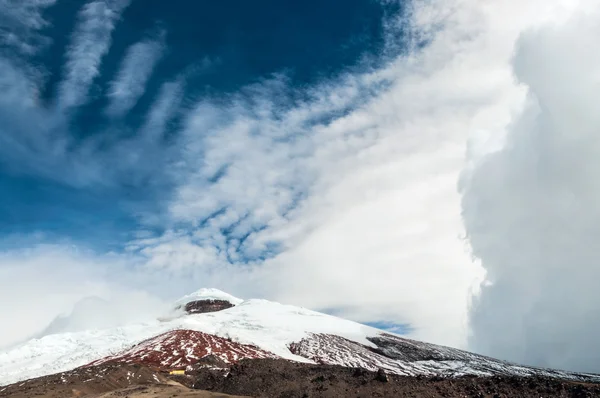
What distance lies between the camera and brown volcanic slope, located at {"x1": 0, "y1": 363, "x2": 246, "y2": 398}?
4367cm

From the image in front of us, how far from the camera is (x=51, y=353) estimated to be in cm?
9575

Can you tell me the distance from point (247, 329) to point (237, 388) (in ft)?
224

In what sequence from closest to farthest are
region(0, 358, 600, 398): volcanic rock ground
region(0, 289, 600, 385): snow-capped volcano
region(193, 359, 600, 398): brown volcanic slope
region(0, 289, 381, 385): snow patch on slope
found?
region(193, 359, 600, 398): brown volcanic slope, region(0, 358, 600, 398): volcanic rock ground, region(0, 289, 600, 385): snow-capped volcano, region(0, 289, 381, 385): snow patch on slope

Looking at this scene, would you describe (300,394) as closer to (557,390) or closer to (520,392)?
(520,392)

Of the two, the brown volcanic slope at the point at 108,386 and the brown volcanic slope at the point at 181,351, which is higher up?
the brown volcanic slope at the point at 181,351

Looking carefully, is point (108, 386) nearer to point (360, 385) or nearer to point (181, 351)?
point (181, 351)

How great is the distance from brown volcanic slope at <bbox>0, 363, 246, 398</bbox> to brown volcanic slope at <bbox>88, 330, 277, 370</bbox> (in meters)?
12.1

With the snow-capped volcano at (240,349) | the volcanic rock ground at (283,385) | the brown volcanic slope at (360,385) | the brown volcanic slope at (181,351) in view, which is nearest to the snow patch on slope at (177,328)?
the snow-capped volcano at (240,349)

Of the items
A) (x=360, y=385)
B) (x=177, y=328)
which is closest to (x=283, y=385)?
(x=360, y=385)

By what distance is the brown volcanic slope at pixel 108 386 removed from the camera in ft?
143

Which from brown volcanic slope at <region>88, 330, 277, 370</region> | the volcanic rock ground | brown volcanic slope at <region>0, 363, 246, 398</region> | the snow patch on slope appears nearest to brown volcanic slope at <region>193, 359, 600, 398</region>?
the volcanic rock ground

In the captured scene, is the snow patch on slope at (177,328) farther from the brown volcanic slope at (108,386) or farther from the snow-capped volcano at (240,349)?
the brown volcanic slope at (108,386)

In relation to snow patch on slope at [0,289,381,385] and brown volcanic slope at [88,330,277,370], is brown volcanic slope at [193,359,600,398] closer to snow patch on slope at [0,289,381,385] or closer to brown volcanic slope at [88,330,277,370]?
brown volcanic slope at [88,330,277,370]

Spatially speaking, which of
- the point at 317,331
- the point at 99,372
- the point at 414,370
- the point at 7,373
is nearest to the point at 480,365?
the point at 414,370
